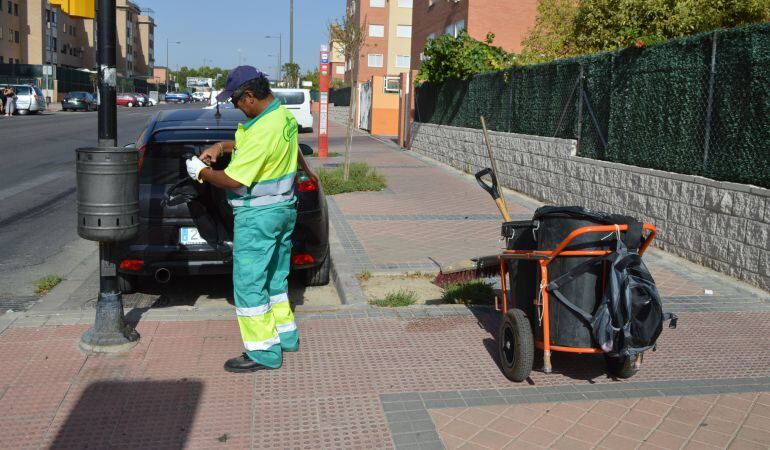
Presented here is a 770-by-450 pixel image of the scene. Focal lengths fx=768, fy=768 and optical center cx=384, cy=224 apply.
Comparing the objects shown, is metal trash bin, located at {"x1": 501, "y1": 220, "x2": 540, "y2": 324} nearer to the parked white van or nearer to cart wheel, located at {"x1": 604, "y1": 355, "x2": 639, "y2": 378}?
cart wheel, located at {"x1": 604, "y1": 355, "x2": 639, "y2": 378}

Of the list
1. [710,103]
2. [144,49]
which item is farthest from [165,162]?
[144,49]

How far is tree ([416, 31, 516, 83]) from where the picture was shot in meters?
18.2

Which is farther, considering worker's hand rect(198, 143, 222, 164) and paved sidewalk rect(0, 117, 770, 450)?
worker's hand rect(198, 143, 222, 164)

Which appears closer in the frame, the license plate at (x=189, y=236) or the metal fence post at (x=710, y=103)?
the license plate at (x=189, y=236)

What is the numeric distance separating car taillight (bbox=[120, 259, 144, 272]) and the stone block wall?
5392 mm

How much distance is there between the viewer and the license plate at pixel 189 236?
603 centimetres

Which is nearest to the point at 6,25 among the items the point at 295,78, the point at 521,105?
the point at 295,78

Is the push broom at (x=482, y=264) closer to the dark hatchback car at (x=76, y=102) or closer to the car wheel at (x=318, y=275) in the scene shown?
the car wheel at (x=318, y=275)

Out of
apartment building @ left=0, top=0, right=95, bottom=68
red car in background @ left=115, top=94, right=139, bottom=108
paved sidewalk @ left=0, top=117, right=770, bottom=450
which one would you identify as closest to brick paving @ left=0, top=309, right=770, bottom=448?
paved sidewalk @ left=0, top=117, right=770, bottom=450

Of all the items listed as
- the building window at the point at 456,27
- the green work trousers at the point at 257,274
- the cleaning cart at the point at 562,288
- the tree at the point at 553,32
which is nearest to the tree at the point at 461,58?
the tree at the point at 553,32

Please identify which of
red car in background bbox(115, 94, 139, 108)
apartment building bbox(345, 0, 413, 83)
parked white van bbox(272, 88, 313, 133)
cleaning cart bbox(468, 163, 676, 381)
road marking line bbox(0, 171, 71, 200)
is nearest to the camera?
cleaning cart bbox(468, 163, 676, 381)

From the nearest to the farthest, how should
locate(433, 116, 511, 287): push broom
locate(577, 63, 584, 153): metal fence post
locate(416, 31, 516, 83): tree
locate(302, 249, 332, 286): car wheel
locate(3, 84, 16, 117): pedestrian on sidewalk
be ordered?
locate(433, 116, 511, 287): push broom
locate(302, 249, 332, 286): car wheel
locate(577, 63, 584, 153): metal fence post
locate(416, 31, 516, 83): tree
locate(3, 84, 16, 117): pedestrian on sidewalk

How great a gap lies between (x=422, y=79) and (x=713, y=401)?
709 inches

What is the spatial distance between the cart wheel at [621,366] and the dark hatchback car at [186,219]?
8.56ft
